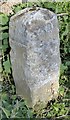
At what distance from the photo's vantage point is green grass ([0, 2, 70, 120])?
3.28 metres

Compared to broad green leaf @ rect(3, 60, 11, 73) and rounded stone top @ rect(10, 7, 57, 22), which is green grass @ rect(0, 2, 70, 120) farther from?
rounded stone top @ rect(10, 7, 57, 22)

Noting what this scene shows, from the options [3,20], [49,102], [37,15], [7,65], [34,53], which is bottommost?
[49,102]

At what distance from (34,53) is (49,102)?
696 millimetres

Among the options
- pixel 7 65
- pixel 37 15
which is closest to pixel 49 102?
pixel 7 65

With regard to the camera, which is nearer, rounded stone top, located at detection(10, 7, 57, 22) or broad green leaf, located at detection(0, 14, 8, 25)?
rounded stone top, located at detection(10, 7, 57, 22)

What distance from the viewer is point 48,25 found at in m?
3.29

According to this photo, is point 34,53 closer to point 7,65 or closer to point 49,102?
point 7,65

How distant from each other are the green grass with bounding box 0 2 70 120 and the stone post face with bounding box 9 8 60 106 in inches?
4.8

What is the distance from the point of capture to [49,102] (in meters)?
3.69

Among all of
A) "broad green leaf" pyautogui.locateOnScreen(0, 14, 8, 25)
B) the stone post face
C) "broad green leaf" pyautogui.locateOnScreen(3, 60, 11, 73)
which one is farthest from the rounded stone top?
"broad green leaf" pyautogui.locateOnScreen(3, 60, 11, 73)

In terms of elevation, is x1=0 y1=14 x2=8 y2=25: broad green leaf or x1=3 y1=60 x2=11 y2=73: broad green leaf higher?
x1=0 y1=14 x2=8 y2=25: broad green leaf

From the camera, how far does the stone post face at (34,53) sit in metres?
3.25

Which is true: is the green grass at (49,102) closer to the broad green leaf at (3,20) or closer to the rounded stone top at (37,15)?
the broad green leaf at (3,20)

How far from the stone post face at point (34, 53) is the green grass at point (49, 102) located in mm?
123
